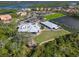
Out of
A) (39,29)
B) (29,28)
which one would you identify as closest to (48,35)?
(39,29)

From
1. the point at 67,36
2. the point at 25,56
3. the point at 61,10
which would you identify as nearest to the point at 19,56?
the point at 25,56

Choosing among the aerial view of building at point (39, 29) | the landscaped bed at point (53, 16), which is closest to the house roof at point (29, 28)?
the aerial view of building at point (39, 29)

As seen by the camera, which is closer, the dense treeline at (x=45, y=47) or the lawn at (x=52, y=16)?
the dense treeline at (x=45, y=47)

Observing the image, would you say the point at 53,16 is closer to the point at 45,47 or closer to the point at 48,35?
the point at 48,35

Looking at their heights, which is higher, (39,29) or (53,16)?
(53,16)

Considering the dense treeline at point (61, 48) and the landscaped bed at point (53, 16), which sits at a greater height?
the landscaped bed at point (53, 16)

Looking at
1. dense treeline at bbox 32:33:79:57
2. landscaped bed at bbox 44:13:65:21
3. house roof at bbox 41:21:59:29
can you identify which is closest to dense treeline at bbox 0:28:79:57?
dense treeline at bbox 32:33:79:57

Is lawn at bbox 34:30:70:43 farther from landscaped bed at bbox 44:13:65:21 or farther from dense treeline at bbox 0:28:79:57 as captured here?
landscaped bed at bbox 44:13:65:21

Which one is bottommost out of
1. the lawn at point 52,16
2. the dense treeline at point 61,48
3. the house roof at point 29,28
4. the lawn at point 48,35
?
the dense treeline at point 61,48

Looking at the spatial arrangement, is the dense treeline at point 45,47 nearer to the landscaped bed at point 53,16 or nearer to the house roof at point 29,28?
the house roof at point 29,28

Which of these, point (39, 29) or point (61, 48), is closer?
point (61, 48)
